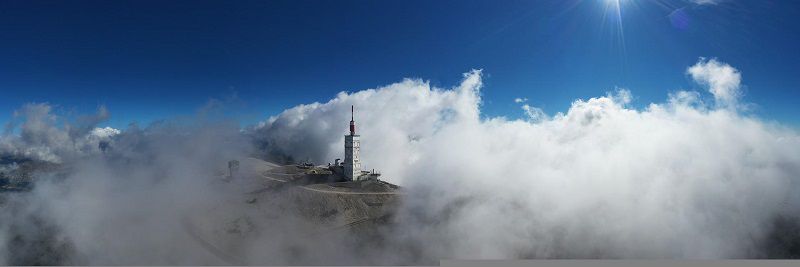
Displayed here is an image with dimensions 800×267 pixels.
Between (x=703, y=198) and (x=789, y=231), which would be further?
(x=789, y=231)

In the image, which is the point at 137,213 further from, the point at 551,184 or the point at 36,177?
the point at 551,184

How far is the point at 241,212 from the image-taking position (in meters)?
9.09

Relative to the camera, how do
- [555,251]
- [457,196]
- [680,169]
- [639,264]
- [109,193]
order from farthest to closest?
[457,196] → [109,193] → [555,251] → [680,169] → [639,264]

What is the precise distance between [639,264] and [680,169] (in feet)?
7.84

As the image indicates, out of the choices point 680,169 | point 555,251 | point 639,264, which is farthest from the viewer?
point 555,251

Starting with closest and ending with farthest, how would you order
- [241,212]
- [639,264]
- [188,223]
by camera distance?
[639,264], [188,223], [241,212]

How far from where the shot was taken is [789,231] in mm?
6934

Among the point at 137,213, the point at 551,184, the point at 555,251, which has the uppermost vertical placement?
the point at 551,184

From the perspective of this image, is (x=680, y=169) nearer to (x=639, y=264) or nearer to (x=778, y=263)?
(x=778, y=263)

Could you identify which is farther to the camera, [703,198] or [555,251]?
[555,251]

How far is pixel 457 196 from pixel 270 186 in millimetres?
6434

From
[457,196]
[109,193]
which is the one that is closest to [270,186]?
[109,193]

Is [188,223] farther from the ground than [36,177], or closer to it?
closer to it

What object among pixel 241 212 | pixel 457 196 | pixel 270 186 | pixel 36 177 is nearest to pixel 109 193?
pixel 36 177
